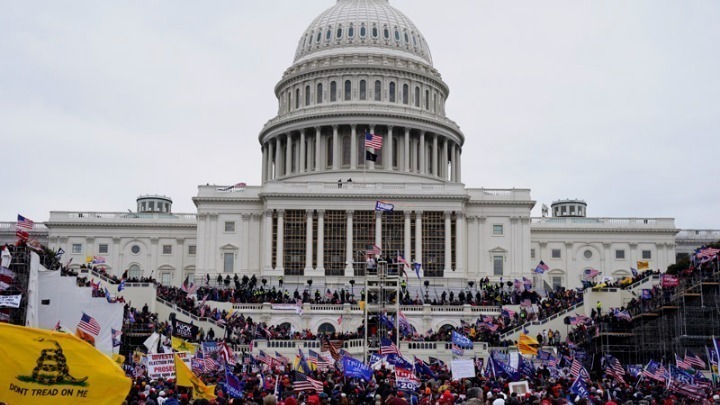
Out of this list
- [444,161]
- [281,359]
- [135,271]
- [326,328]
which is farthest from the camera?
[444,161]

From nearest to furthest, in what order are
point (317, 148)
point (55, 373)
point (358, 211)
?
1. point (55, 373)
2. point (358, 211)
3. point (317, 148)

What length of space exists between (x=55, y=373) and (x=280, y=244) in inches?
3289

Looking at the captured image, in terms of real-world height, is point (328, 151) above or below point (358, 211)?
above

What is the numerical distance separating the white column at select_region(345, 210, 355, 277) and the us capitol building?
0.13m

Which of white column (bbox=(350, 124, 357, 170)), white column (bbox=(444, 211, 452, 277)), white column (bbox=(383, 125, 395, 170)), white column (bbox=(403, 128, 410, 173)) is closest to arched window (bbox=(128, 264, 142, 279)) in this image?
white column (bbox=(350, 124, 357, 170))

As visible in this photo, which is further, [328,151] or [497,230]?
[328,151]

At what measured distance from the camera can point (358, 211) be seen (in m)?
101

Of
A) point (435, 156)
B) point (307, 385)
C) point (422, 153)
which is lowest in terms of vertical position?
point (307, 385)

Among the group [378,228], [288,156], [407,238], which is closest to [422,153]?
[288,156]

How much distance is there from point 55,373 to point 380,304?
167 feet

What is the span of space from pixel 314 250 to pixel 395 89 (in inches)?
1074

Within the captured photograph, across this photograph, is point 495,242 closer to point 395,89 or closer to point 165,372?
point 395,89

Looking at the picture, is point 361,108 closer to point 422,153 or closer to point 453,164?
point 422,153

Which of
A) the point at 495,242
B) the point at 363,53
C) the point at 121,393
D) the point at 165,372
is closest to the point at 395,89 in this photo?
the point at 363,53
